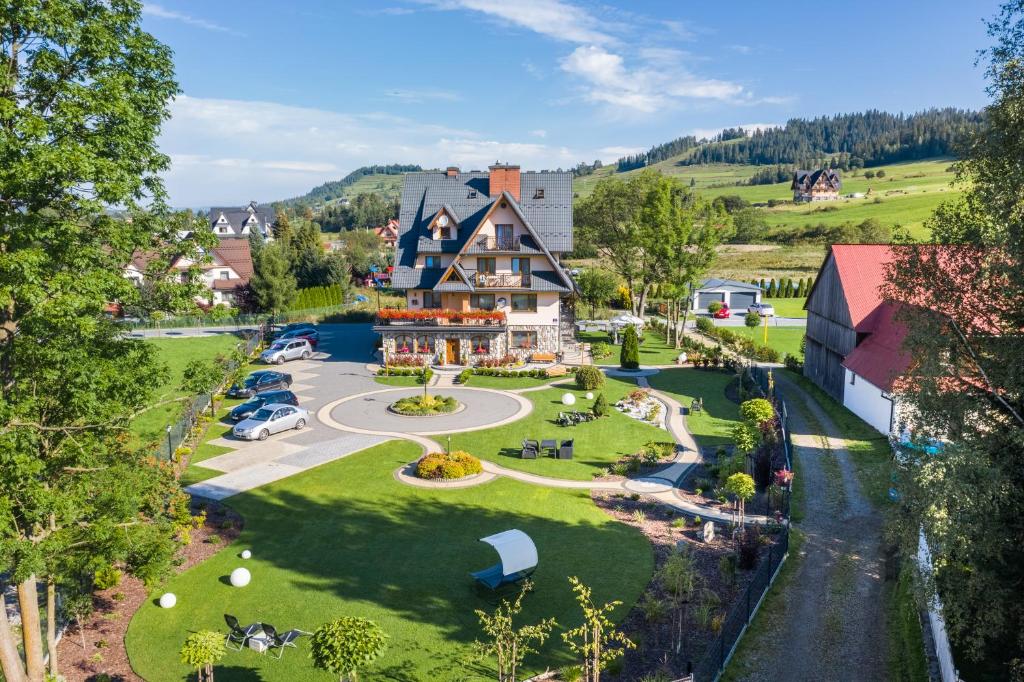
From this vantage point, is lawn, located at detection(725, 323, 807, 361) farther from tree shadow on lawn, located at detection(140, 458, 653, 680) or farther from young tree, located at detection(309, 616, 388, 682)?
young tree, located at detection(309, 616, 388, 682)

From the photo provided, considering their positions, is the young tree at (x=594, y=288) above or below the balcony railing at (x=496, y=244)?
below

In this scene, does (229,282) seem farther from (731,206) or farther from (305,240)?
(731,206)

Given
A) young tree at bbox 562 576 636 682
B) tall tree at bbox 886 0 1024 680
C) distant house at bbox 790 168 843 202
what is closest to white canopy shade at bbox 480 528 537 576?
young tree at bbox 562 576 636 682

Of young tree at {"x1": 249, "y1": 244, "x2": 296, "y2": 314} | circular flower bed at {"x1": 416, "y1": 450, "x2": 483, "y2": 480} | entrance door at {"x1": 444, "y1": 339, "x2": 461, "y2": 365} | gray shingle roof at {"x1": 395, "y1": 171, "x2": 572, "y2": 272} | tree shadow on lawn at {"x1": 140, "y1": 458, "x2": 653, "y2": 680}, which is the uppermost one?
gray shingle roof at {"x1": 395, "y1": 171, "x2": 572, "y2": 272}

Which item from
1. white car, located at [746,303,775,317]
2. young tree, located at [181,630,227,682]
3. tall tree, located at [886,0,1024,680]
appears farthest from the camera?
white car, located at [746,303,775,317]

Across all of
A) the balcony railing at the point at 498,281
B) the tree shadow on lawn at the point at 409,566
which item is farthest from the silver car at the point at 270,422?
the balcony railing at the point at 498,281

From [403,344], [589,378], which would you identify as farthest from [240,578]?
[403,344]

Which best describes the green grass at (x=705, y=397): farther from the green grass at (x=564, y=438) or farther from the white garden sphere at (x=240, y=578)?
the white garden sphere at (x=240, y=578)
